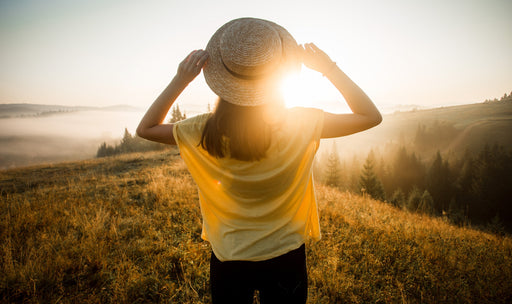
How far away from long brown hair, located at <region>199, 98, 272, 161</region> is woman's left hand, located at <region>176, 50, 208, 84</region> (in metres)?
0.24

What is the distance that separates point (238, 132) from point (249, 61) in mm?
414

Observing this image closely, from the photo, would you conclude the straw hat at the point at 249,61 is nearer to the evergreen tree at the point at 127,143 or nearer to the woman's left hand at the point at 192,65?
the woman's left hand at the point at 192,65

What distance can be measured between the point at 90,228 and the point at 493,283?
7800 mm

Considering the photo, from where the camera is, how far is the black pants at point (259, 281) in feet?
4.62

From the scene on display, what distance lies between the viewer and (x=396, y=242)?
4.56 metres

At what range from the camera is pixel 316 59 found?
1427 mm

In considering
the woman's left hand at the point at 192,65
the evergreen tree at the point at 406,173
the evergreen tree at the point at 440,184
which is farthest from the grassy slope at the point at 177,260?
the evergreen tree at the point at 406,173

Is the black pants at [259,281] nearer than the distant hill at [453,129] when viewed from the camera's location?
Yes

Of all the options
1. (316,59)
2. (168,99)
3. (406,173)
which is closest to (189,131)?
(168,99)

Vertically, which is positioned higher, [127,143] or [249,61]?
[249,61]

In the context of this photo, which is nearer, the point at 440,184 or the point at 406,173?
the point at 440,184

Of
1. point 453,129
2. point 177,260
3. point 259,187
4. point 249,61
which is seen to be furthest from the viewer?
point 453,129

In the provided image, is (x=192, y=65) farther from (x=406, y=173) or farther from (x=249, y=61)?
(x=406, y=173)

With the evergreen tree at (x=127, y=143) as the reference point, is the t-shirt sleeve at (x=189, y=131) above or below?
above
